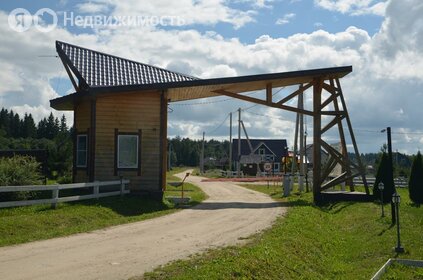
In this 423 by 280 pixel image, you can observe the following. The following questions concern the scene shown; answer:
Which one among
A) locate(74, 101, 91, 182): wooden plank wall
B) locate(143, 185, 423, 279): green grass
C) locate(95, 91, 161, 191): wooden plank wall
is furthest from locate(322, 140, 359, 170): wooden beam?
locate(74, 101, 91, 182): wooden plank wall

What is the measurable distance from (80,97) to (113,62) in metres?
3.94

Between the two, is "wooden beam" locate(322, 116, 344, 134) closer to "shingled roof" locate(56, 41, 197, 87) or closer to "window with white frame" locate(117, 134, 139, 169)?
A: "shingled roof" locate(56, 41, 197, 87)

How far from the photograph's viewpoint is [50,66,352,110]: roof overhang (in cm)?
2054

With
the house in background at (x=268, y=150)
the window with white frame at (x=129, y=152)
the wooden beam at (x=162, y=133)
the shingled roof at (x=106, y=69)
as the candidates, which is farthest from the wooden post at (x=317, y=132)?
the house in background at (x=268, y=150)

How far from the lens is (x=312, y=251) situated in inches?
489

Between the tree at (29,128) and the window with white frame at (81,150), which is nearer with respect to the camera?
the window with white frame at (81,150)

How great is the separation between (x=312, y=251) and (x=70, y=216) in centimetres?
676

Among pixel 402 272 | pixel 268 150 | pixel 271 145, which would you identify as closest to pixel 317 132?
pixel 402 272

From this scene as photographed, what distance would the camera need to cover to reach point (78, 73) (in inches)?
882

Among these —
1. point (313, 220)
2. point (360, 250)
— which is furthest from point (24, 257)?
point (313, 220)

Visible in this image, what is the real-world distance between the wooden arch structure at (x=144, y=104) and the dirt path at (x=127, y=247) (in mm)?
5069

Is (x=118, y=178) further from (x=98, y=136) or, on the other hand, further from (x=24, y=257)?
(x=24, y=257)

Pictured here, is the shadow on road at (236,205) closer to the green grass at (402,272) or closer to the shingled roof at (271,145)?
the green grass at (402,272)

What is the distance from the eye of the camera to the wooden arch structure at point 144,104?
2095 centimetres
